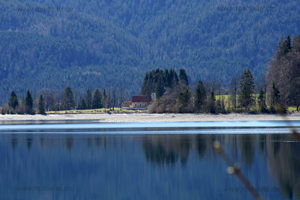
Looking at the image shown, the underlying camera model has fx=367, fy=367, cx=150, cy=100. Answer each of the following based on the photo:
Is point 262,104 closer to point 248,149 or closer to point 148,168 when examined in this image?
point 248,149

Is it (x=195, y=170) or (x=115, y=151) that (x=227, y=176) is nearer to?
(x=195, y=170)

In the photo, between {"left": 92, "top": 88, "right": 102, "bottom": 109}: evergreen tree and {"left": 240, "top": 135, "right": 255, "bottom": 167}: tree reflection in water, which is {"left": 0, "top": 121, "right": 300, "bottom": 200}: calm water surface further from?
{"left": 92, "top": 88, "right": 102, "bottom": 109}: evergreen tree

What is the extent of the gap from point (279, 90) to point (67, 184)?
55633 mm

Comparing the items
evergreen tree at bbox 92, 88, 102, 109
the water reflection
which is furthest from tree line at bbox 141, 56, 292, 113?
evergreen tree at bbox 92, 88, 102, 109

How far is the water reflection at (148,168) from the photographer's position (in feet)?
58.9

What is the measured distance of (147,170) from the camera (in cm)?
2294

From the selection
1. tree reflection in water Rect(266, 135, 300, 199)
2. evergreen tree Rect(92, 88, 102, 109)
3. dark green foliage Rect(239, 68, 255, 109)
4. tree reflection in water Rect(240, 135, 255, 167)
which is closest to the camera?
tree reflection in water Rect(266, 135, 300, 199)

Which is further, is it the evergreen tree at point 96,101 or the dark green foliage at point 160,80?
the evergreen tree at point 96,101

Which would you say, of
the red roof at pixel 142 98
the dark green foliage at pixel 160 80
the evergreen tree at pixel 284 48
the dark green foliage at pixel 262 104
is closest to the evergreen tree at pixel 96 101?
the red roof at pixel 142 98

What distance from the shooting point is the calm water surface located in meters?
17.8

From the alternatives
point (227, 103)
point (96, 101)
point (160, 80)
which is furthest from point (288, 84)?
point (96, 101)

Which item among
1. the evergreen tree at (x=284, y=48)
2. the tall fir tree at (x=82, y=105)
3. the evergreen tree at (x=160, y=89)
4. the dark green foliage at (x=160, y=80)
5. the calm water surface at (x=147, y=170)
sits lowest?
the calm water surface at (x=147, y=170)

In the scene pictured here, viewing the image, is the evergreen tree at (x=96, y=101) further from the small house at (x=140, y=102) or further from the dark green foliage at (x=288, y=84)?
the dark green foliage at (x=288, y=84)

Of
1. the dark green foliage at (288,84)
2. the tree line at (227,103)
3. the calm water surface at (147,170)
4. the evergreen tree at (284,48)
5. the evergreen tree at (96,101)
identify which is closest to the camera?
the calm water surface at (147,170)
